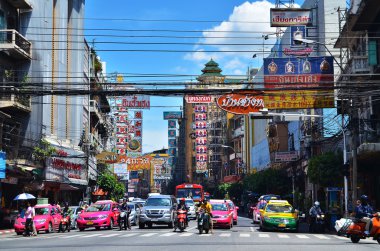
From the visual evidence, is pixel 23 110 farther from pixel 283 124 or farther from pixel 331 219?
pixel 283 124

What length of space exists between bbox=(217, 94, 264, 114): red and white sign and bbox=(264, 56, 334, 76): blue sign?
2.36m

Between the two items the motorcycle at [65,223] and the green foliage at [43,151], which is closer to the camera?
the motorcycle at [65,223]

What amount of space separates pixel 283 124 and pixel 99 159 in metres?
25.8

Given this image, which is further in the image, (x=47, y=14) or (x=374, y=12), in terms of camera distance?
(x=47, y=14)

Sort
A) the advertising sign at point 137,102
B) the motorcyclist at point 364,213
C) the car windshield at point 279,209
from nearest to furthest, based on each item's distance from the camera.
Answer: the motorcyclist at point 364,213 < the car windshield at point 279,209 < the advertising sign at point 137,102

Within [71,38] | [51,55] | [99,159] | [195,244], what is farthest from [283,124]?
[195,244]

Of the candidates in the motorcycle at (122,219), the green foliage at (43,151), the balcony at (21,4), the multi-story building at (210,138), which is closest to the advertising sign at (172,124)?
the multi-story building at (210,138)

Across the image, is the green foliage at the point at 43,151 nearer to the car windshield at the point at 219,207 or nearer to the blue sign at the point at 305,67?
the car windshield at the point at 219,207

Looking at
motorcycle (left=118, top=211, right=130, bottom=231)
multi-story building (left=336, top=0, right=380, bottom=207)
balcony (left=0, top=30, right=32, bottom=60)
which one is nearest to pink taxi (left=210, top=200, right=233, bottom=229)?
motorcycle (left=118, top=211, right=130, bottom=231)

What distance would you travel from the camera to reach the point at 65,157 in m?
50.3

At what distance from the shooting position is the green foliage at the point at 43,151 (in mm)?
44188

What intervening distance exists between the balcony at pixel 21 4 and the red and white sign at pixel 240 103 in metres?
18.4

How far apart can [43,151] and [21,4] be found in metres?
10.7

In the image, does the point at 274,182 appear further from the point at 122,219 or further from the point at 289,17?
the point at 122,219
